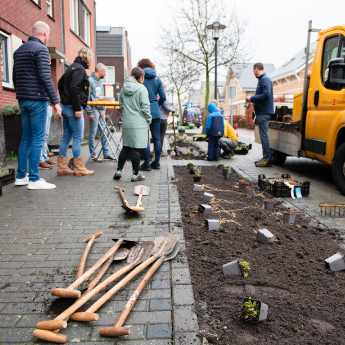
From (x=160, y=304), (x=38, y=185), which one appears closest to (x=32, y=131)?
(x=38, y=185)

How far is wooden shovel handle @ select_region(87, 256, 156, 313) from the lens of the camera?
8.73 feet

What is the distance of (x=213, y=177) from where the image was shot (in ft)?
28.4

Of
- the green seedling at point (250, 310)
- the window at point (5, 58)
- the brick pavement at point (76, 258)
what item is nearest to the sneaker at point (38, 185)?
the brick pavement at point (76, 258)

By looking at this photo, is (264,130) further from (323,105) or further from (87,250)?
(87,250)

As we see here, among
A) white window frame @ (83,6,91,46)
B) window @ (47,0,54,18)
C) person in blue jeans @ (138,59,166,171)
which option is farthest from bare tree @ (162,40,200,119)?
person in blue jeans @ (138,59,166,171)

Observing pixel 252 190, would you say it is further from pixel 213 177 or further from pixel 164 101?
pixel 164 101

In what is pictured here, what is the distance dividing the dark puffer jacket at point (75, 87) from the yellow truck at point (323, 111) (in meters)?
4.10

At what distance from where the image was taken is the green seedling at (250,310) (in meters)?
2.62

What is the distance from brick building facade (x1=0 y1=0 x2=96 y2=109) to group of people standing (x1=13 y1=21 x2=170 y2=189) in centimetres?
389

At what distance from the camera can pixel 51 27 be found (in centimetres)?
1723

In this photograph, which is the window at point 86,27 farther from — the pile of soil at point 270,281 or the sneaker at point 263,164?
the pile of soil at point 270,281

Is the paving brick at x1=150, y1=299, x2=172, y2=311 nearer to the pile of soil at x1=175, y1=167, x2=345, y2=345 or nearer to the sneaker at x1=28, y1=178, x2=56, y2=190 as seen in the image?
the pile of soil at x1=175, y1=167, x2=345, y2=345

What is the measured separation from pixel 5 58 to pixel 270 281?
1152cm

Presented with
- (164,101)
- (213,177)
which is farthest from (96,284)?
(164,101)
